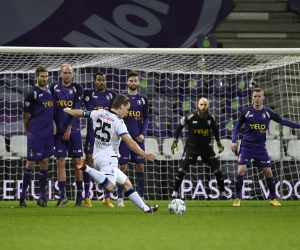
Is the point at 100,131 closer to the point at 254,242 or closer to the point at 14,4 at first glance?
the point at 254,242

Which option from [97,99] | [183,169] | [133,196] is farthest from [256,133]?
[133,196]

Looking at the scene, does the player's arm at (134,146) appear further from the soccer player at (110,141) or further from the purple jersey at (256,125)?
the purple jersey at (256,125)

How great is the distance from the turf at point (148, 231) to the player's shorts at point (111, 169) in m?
0.41

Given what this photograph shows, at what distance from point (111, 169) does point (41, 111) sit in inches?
89.5

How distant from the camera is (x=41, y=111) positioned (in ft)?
34.6

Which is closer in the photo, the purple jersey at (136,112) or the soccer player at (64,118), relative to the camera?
the soccer player at (64,118)

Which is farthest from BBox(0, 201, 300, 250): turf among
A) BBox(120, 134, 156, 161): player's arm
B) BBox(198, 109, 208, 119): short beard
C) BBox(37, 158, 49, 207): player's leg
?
BBox(198, 109, 208, 119): short beard

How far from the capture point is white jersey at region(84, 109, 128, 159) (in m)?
8.80

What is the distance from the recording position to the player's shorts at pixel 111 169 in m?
8.60

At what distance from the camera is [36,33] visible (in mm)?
15539

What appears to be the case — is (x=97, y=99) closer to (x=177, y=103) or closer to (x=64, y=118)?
(x=64, y=118)

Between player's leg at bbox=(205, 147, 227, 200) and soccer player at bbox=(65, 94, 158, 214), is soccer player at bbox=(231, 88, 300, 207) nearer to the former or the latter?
player's leg at bbox=(205, 147, 227, 200)

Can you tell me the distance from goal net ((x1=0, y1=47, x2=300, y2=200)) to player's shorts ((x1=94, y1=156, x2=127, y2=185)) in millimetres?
3621

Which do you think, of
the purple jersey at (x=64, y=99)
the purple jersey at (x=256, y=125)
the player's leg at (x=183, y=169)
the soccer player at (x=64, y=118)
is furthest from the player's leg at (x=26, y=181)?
the purple jersey at (x=256, y=125)
